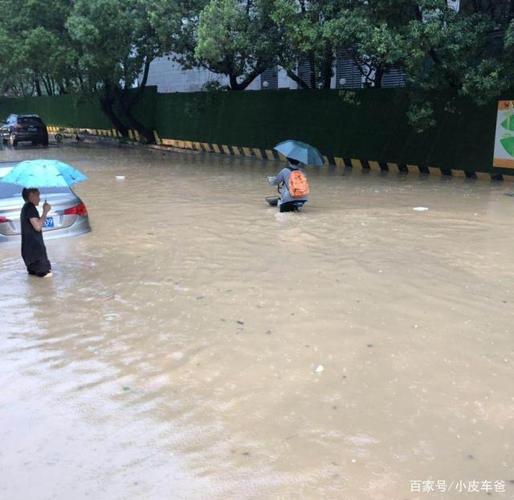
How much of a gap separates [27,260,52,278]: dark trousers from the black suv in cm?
2468

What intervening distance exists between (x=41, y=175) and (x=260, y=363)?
3.55m

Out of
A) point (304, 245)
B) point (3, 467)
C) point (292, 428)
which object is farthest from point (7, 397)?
point (304, 245)

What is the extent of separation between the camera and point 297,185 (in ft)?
37.3

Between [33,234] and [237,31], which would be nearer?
[33,234]

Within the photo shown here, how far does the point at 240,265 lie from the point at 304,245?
1401 mm

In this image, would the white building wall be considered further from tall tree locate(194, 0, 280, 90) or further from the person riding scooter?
the person riding scooter

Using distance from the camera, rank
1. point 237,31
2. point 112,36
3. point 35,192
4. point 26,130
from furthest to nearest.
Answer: point 26,130 → point 112,36 → point 237,31 → point 35,192

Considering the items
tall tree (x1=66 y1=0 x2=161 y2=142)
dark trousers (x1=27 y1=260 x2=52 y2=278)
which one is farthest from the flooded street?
tall tree (x1=66 y1=0 x2=161 y2=142)

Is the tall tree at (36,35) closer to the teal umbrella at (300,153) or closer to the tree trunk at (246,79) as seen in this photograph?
the tree trunk at (246,79)

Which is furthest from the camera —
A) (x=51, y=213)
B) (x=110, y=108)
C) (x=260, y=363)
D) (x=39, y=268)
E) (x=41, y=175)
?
(x=110, y=108)

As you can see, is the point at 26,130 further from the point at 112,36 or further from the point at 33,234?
the point at 33,234

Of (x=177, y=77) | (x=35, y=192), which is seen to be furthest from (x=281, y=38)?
(x=177, y=77)

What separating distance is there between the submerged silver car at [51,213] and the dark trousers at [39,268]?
108cm

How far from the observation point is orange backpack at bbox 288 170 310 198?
443 inches
